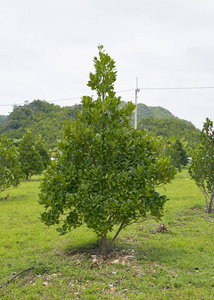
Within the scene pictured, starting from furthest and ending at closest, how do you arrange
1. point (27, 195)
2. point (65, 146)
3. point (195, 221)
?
point (27, 195) < point (195, 221) < point (65, 146)

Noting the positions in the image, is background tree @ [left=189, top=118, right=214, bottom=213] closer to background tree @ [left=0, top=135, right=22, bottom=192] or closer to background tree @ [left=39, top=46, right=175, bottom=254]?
background tree @ [left=39, top=46, right=175, bottom=254]

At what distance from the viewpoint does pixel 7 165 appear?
13266 mm

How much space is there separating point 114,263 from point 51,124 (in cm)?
6256

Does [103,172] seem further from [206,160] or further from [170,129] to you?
[170,129]

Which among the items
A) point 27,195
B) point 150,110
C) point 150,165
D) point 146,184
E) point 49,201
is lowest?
point 27,195

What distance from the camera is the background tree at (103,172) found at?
547 cm

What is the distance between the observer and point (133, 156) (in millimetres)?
5848

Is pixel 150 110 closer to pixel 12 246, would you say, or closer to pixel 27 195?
pixel 27 195

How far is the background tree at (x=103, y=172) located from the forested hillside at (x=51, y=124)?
44730 mm

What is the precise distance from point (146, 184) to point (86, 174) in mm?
1214

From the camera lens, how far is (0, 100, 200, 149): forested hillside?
57562 mm

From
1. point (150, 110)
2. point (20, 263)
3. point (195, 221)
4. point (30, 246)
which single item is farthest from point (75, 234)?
point (150, 110)

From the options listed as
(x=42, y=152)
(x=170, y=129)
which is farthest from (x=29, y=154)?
(x=170, y=129)

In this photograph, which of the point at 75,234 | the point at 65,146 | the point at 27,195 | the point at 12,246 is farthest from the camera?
the point at 27,195
